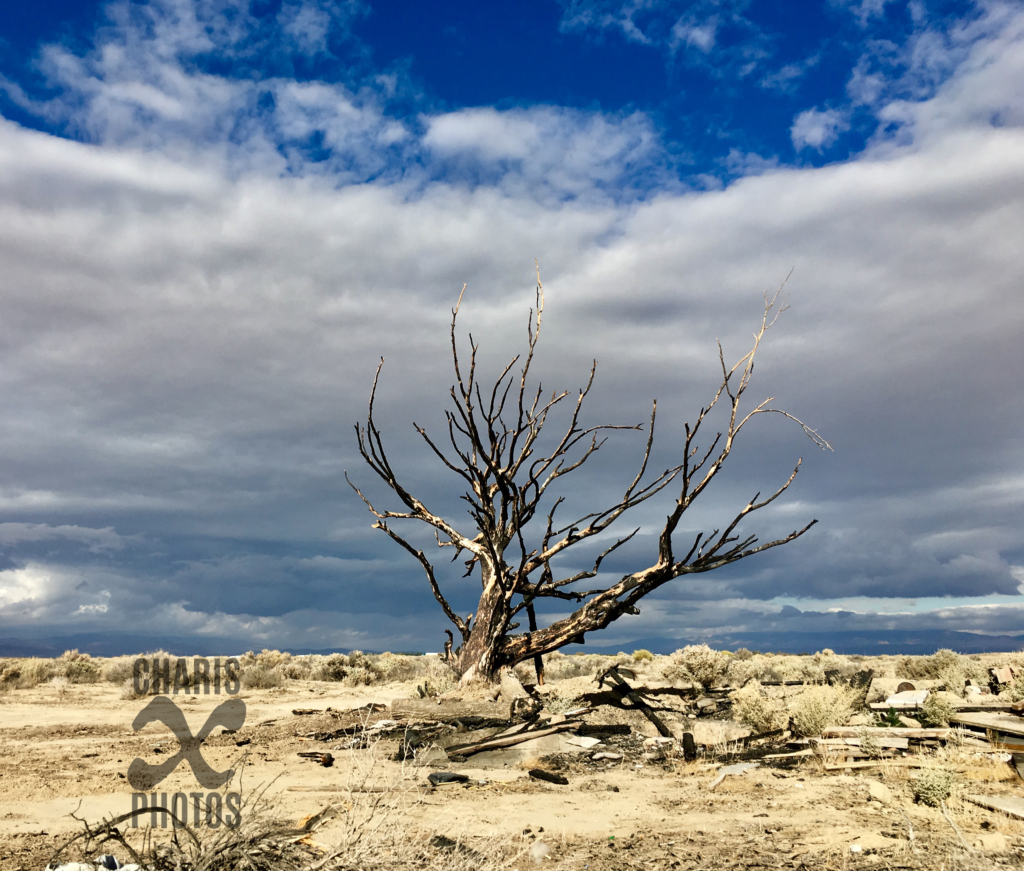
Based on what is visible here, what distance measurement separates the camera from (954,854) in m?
5.69

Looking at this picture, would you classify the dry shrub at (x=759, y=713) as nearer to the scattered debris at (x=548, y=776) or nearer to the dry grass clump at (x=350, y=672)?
the scattered debris at (x=548, y=776)

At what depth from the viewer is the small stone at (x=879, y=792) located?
8.02 m

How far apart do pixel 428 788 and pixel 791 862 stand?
14.1ft

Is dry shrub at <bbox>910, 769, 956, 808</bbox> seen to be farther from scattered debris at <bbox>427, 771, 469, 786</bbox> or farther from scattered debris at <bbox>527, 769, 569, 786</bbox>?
scattered debris at <bbox>427, 771, 469, 786</bbox>

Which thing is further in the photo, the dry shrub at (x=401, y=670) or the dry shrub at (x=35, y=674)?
the dry shrub at (x=401, y=670)

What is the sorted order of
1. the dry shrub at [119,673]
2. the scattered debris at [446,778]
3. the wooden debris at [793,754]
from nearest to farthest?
the scattered debris at [446,778] < the wooden debris at [793,754] < the dry shrub at [119,673]

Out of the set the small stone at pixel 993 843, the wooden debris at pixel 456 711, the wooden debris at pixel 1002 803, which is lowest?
the wooden debris at pixel 1002 803

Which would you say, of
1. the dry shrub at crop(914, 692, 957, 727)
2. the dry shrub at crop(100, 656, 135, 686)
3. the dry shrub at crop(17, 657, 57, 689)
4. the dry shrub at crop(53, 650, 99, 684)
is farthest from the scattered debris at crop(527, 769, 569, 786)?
the dry shrub at crop(53, 650, 99, 684)

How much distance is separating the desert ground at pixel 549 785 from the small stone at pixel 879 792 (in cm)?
3

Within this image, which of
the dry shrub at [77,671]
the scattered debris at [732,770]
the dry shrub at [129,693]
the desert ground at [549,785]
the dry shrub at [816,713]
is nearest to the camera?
the desert ground at [549,785]

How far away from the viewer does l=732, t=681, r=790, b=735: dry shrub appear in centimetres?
1291

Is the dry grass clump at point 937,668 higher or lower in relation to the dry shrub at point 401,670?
lower

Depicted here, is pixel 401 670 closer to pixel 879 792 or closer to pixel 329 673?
pixel 329 673

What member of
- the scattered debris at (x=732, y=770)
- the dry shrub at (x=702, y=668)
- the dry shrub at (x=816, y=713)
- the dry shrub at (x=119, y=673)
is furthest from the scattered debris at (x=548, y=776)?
the dry shrub at (x=119, y=673)
